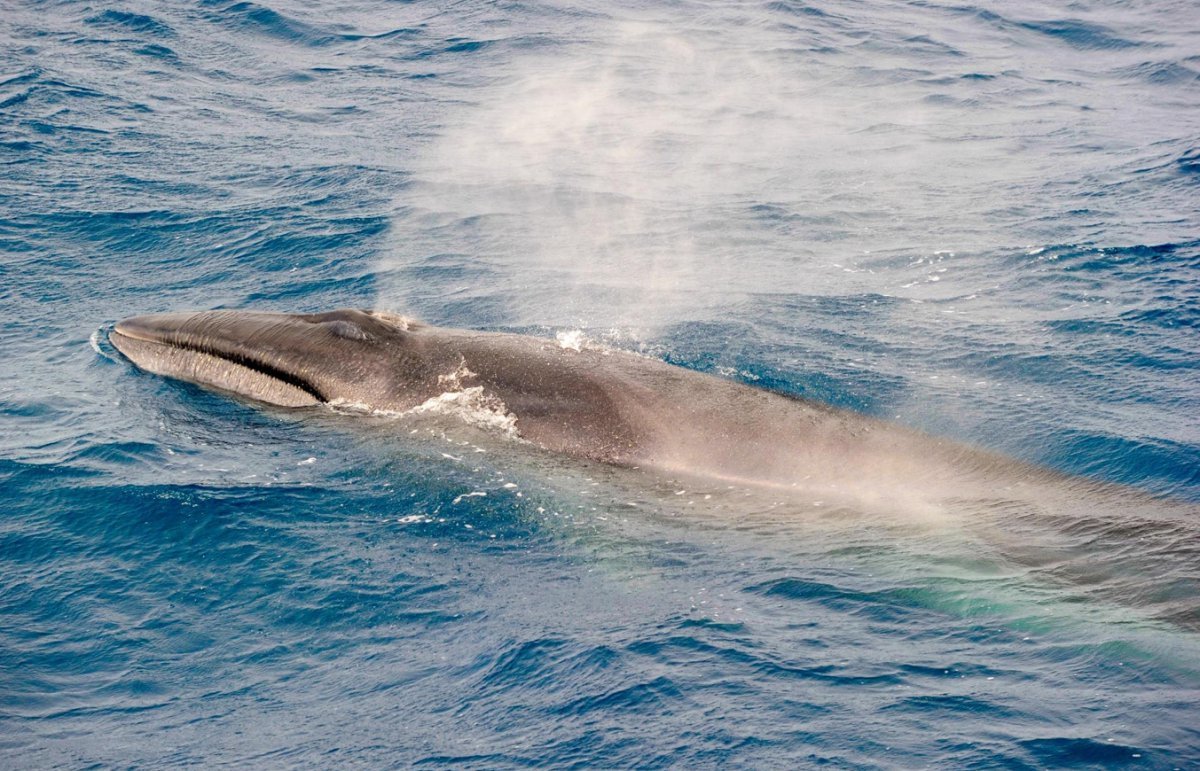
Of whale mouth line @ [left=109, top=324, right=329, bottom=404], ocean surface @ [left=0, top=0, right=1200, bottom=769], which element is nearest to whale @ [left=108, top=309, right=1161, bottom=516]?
whale mouth line @ [left=109, top=324, right=329, bottom=404]

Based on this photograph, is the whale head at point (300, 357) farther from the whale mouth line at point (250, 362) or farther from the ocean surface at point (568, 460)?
the ocean surface at point (568, 460)

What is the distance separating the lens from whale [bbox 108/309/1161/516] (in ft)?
38.9

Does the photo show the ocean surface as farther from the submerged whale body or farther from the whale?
the whale

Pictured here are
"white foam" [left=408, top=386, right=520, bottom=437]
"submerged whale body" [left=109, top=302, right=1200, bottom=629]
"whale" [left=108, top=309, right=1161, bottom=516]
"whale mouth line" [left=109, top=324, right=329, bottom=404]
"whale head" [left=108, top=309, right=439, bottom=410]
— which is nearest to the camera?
"submerged whale body" [left=109, top=302, right=1200, bottom=629]

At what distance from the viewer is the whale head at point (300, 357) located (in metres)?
13.7

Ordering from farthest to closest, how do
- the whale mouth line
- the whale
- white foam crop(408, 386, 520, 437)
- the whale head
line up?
the whale mouth line < the whale head < white foam crop(408, 386, 520, 437) < the whale

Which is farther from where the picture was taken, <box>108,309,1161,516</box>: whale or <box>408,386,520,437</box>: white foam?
<box>408,386,520,437</box>: white foam

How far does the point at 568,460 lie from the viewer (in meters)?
12.4

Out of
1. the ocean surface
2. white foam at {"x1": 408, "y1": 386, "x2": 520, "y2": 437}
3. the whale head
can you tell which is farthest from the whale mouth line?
white foam at {"x1": 408, "y1": 386, "x2": 520, "y2": 437}

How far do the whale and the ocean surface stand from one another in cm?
37

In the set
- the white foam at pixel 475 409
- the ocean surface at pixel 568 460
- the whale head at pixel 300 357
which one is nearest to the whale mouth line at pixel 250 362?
the whale head at pixel 300 357

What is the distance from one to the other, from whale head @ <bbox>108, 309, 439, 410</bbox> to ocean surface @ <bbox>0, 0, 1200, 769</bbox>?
316 mm

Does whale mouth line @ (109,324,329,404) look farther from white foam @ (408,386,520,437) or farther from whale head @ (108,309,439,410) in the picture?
white foam @ (408,386,520,437)

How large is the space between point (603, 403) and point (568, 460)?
2.72 ft
